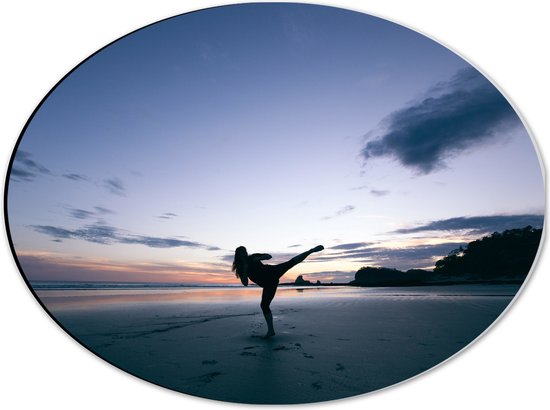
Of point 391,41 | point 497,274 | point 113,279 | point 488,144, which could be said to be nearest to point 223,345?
point 113,279

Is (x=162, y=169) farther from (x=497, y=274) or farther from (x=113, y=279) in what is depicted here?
(x=497, y=274)

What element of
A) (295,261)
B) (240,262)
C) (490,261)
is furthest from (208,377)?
(490,261)

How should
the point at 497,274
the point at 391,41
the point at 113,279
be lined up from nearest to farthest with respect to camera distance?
the point at 497,274 → the point at 391,41 → the point at 113,279

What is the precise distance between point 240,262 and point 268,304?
0.31m

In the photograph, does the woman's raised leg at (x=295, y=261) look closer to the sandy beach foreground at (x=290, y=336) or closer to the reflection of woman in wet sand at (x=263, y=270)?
the reflection of woman in wet sand at (x=263, y=270)

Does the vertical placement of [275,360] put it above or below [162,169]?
below

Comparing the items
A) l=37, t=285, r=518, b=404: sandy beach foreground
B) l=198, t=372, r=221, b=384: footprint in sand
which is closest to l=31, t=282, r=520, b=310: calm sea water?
l=37, t=285, r=518, b=404: sandy beach foreground

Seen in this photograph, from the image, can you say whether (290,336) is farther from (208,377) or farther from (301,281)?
(208,377)

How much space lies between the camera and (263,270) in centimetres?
165

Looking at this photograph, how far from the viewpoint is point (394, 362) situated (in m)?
1.54

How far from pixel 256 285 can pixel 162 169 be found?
1.05m

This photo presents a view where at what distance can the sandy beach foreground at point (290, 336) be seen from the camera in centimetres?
149

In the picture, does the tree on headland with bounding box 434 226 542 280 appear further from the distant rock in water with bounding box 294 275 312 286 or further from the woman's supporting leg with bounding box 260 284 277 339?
the woman's supporting leg with bounding box 260 284 277 339

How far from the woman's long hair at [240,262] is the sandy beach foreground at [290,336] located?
0.18 meters
